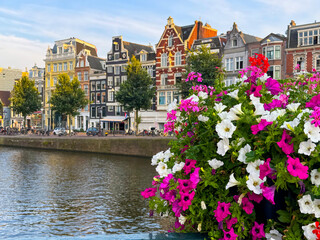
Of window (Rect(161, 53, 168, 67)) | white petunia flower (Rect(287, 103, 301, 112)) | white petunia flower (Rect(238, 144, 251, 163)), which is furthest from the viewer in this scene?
window (Rect(161, 53, 168, 67))

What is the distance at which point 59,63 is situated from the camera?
73.5 metres

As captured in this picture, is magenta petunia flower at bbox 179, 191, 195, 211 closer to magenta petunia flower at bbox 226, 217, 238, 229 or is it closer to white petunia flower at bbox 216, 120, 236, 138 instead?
magenta petunia flower at bbox 226, 217, 238, 229

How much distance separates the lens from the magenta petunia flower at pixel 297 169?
2.37m

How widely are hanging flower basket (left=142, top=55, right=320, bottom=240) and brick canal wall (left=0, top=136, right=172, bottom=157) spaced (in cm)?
2615

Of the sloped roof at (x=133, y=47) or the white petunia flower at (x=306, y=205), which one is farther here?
the sloped roof at (x=133, y=47)

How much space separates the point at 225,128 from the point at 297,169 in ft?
2.06

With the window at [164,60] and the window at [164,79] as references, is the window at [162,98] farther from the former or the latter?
the window at [164,60]

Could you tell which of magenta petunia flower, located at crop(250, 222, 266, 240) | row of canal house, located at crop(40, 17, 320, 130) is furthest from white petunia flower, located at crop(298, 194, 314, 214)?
row of canal house, located at crop(40, 17, 320, 130)

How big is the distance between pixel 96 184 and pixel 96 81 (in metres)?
49.6

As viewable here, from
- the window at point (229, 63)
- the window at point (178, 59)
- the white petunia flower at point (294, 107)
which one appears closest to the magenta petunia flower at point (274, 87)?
the white petunia flower at point (294, 107)

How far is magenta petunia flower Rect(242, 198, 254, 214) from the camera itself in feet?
8.99

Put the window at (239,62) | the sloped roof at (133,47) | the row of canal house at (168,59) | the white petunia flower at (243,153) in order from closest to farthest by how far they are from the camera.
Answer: the white petunia flower at (243,153) < the row of canal house at (168,59) < the window at (239,62) < the sloped roof at (133,47)

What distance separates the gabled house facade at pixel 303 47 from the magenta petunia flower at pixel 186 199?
4084 centimetres

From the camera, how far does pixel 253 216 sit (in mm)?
2857
